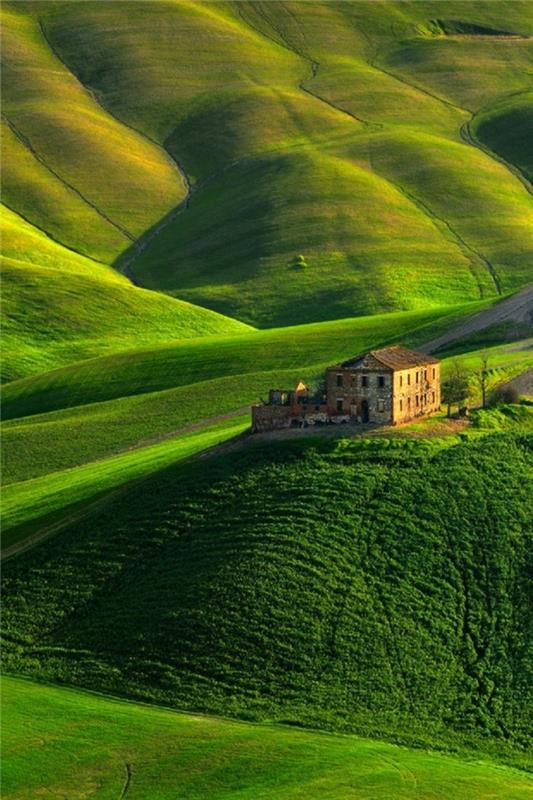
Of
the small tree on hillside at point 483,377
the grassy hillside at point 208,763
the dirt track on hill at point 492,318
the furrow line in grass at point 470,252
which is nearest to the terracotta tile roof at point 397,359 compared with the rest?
the small tree on hillside at point 483,377

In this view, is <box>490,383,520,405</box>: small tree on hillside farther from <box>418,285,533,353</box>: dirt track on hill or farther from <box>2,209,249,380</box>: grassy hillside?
<box>2,209,249,380</box>: grassy hillside

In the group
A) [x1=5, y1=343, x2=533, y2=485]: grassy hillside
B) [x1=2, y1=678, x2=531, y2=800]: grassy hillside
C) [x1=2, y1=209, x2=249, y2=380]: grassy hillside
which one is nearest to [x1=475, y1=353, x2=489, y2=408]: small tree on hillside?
[x1=5, y1=343, x2=533, y2=485]: grassy hillside

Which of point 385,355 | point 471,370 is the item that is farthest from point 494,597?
point 471,370

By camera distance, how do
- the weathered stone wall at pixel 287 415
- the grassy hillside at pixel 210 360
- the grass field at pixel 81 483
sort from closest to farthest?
the weathered stone wall at pixel 287 415 < the grass field at pixel 81 483 < the grassy hillside at pixel 210 360

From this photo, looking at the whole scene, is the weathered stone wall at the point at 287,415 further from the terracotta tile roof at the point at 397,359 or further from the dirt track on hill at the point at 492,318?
the dirt track on hill at the point at 492,318

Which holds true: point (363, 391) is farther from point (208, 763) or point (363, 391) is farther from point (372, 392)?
point (208, 763)

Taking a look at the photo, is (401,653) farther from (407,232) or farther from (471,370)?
(407,232)

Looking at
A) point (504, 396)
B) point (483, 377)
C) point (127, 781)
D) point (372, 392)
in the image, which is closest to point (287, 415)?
point (372, 392)
